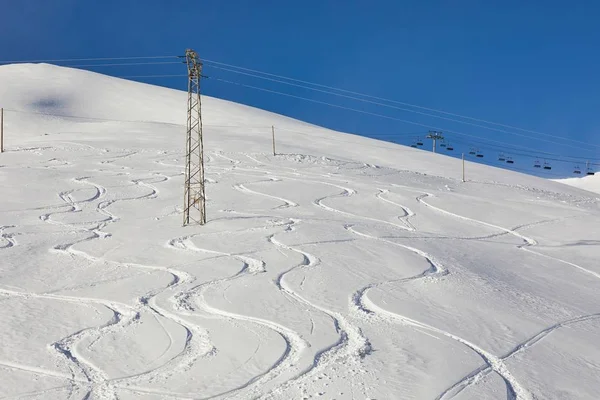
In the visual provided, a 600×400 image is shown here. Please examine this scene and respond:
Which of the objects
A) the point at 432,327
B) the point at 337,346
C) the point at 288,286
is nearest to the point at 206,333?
the point at 337,346

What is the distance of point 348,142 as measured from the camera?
4791 centimetres

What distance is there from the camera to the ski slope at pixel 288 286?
1069 centimetres

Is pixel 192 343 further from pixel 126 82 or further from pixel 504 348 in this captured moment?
pixel 126 82

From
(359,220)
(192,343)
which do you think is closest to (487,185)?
(359,220)

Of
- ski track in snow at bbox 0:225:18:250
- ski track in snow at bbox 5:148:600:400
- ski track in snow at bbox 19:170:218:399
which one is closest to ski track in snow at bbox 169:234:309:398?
ski track in snow at bbox 5:148:600:400

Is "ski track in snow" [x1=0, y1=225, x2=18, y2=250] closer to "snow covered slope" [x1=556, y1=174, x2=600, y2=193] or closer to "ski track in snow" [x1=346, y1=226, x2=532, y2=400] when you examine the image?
"ski track in snow" [x1=346, y1=226, x2=532, y2=400]

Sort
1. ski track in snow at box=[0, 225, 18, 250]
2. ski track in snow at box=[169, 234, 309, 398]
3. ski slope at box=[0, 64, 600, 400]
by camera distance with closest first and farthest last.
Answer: ski track in snow at box=[169, 234, 309, 398], ski slope at box=[0, 64, 600, 400], ski track in snow at box=[0, 225, 18, 250]

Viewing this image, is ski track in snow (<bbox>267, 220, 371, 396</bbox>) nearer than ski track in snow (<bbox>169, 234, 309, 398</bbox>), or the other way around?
ski track in snow (<bbox>169, 234, 309, 398</bbox>)

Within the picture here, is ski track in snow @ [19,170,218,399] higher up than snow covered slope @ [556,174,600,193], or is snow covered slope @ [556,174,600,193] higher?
ski track in snow @ [19,170,218,399]

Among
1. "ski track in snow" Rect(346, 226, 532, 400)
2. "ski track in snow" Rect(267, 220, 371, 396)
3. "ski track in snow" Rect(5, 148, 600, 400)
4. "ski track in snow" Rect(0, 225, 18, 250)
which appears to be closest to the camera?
"ski track in snow" Rect(5, 148, 600, 400)

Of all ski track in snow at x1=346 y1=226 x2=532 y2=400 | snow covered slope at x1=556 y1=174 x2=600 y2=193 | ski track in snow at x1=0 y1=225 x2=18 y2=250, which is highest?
ski track in snow at x1=0 y1=225 x2=18 y2=250

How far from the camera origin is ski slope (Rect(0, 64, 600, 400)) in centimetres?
1069

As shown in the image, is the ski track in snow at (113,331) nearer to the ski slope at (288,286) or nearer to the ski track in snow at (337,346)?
the ski slope at (288,286)

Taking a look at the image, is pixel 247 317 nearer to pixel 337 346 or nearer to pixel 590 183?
pixel 337 346
